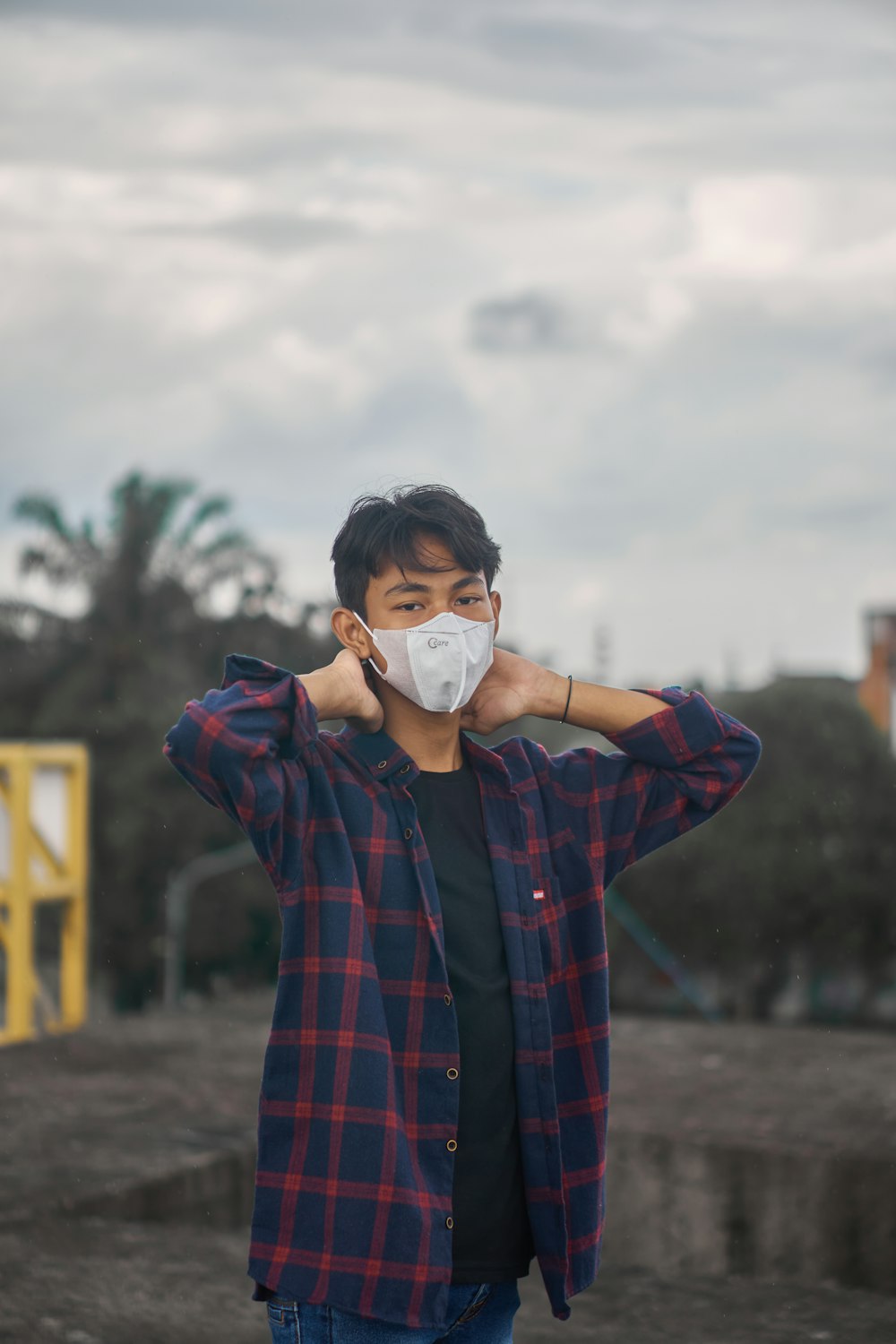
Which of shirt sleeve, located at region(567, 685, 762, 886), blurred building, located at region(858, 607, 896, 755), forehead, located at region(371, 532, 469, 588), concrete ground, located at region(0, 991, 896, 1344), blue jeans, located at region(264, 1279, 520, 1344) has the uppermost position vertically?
blurred building, located at region(858, 607, 896, 755)

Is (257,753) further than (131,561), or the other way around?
(131,561)

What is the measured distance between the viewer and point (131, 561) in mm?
23297

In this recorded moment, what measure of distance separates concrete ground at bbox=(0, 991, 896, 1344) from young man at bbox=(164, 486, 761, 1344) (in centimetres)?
164

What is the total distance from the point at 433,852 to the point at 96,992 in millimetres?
21935

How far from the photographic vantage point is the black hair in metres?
2.29

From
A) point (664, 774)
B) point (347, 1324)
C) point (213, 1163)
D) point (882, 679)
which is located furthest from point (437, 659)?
point (882, 679)

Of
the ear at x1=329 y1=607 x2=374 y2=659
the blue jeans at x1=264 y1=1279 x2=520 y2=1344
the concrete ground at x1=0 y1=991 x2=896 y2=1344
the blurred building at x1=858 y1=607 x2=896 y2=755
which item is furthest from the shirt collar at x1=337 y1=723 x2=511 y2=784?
the blurred building at x1=858 y1=607 x2=896 y2=755

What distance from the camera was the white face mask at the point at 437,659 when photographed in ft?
7.47

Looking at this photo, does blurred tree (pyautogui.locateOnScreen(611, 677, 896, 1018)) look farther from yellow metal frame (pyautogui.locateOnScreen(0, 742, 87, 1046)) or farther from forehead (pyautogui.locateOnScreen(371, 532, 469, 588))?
forehead (pyautogui.locateOnScreen(371, 532, 469, 588))

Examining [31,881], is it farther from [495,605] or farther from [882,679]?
[882,679]

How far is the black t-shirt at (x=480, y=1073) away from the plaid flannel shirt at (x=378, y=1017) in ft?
0.07

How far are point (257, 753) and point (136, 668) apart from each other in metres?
21.6

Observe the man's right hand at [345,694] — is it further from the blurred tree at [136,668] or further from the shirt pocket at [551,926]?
the blurred tree at [136,668]

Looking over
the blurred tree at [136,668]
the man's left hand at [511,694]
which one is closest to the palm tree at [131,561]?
the blurred tree at [136,668]
